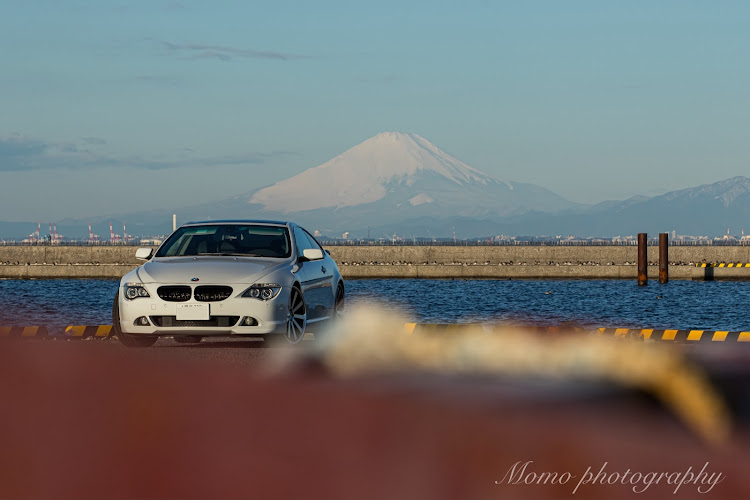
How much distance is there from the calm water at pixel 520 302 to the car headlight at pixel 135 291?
13932 millimetres

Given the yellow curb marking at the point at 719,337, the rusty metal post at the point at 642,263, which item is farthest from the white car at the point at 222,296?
the rusty metal post at the point at 642,263

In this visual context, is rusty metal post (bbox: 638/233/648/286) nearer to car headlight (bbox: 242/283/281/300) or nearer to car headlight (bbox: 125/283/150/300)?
car headlight (bbox: 242/283/281/300)

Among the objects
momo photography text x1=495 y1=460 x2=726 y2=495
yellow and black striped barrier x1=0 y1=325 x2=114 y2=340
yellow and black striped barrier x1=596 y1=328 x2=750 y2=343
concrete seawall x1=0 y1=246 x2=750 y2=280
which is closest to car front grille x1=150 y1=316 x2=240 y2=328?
yellow and black striped barrier x1=0 y1=325 x2=114 y2=340

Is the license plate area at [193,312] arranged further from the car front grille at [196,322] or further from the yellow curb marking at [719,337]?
the yellow curb marking at [719,337]

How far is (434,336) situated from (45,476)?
359 inches

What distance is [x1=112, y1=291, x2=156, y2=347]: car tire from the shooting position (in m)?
14.7

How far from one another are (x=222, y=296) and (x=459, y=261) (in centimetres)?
5952

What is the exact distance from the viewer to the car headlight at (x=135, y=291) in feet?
47.1

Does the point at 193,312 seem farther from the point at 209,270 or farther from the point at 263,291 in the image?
the point at 263,291

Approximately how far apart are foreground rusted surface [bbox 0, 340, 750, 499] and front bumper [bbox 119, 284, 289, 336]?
133cm

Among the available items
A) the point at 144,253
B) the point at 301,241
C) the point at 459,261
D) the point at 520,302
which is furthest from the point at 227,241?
the point at 459,261

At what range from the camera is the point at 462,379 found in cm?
1235

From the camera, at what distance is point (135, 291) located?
1439 cm

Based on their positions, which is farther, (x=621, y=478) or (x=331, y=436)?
(x=331, y=436)
